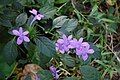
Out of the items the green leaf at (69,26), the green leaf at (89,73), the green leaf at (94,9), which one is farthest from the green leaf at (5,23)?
the green leaf at (94,9)

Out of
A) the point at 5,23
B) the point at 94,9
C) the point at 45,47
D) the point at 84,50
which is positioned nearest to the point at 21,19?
the point at 5,23

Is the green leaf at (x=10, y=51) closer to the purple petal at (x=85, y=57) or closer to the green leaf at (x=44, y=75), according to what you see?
the green leaf at (x=44, y=75)

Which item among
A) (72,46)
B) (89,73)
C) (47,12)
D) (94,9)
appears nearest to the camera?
(89,73)

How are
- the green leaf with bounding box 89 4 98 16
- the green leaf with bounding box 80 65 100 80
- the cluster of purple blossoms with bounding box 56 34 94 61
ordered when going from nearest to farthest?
the green leaf with bounding box 80 65 100 80, the cluster of purple blossoms with bounding box 56 34 94 61, the green leaf with bounding box 89 4 98 16

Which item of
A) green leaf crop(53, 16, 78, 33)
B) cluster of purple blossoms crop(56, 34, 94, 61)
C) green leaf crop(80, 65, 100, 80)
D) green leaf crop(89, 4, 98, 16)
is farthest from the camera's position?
green leaf crop(89, 4, 98, 16)

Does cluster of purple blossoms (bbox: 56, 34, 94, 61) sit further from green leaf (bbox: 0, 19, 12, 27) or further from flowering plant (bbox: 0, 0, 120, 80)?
green leaf (bbox: 0, 19, 12, 27)

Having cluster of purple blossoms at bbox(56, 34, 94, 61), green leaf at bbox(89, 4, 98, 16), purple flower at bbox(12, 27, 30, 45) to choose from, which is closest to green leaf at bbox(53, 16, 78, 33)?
cluster of purple blossoms at bbox(56, 34, 94, 61)

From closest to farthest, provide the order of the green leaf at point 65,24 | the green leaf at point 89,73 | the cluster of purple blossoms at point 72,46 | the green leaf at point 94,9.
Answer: the green leaf at point 89,73, the cluster of purple blossoms at point 72,46, the green leaf at point 65,24, the green leaf at point 94,9

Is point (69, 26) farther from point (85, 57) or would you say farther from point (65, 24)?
point (85, 57)

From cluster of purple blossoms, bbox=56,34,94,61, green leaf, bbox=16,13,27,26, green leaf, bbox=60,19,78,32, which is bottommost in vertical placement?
cluster of purple blossoms, bbox=56,34,94,61
